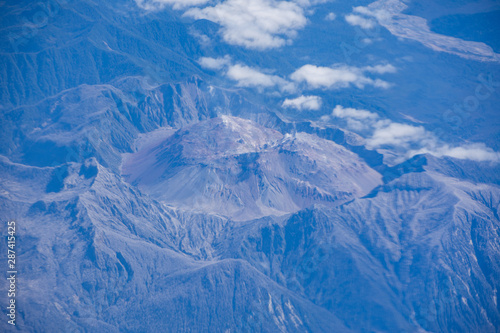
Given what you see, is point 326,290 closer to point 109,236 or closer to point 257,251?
point 257,251

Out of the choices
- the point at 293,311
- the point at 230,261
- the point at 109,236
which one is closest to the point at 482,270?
the point at 293,311

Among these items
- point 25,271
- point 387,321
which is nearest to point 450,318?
point 387,321

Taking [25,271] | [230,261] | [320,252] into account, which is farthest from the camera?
[320,252]

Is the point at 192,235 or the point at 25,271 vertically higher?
the point at 25,271

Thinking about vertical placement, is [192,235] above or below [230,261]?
below

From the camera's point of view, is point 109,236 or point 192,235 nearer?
point 109,236

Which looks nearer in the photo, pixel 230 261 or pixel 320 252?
pixel 230 261

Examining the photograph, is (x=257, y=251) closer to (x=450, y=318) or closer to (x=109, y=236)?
(x=109, y=236)

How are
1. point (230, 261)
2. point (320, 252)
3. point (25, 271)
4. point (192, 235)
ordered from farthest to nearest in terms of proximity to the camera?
point (192, 235), point (320, 252), point (230, 261), point (25, 271)

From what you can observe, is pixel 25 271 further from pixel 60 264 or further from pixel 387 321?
pixel 387 321
